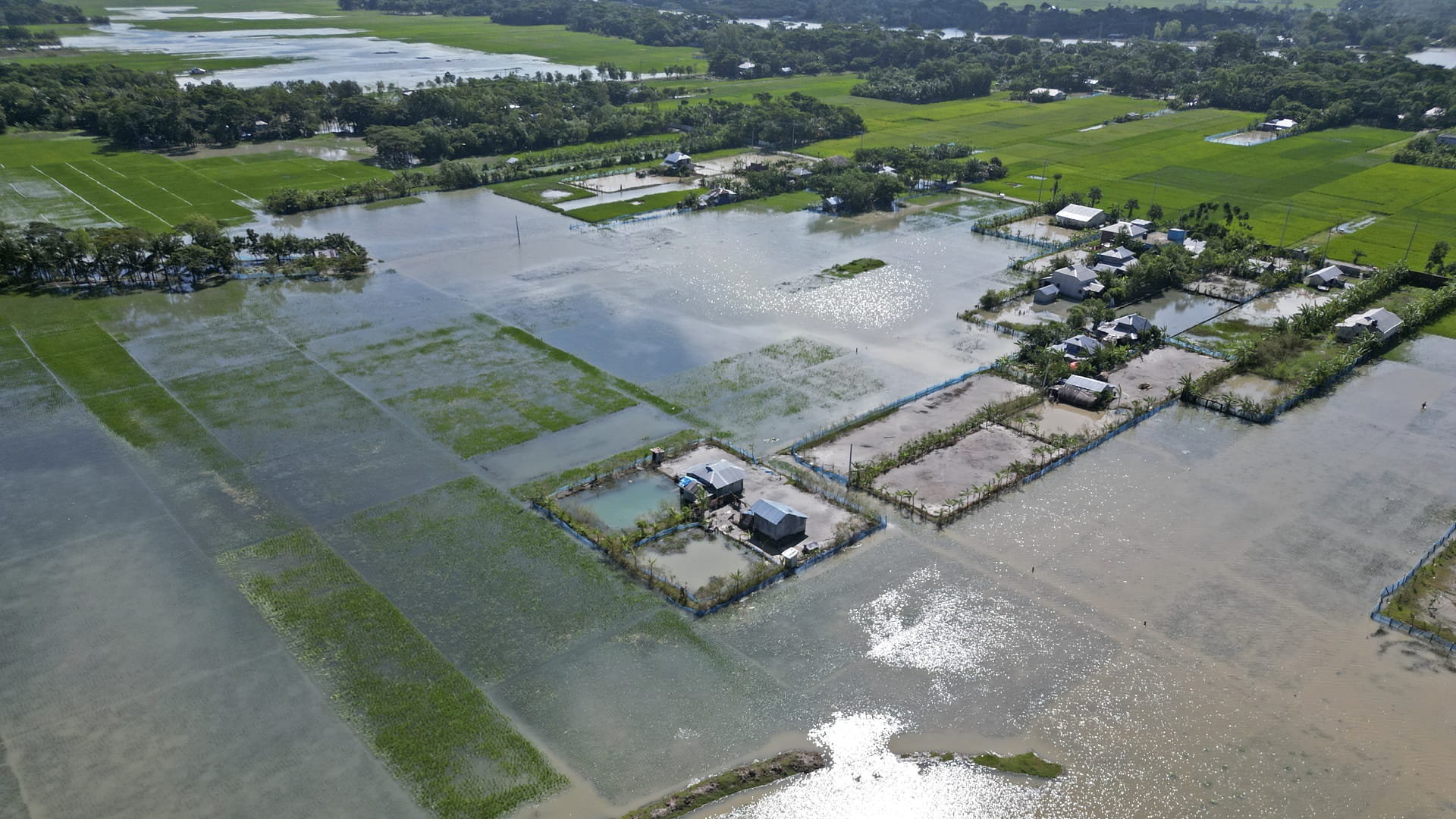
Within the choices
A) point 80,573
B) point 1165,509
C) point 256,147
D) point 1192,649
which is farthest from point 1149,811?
point 256,147

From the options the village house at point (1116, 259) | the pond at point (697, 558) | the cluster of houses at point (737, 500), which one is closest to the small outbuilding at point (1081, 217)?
the village house at point (1116, 259)

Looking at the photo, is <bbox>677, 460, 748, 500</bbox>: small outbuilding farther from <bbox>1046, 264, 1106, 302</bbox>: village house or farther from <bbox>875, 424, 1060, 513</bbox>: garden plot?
<bbox>1046, 264, 1106, 302</bbox>: village house

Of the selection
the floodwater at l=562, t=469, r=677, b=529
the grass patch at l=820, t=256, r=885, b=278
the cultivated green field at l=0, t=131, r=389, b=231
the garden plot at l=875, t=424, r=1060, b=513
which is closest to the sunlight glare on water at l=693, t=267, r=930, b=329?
the grass patch at l=820, t=256, r=885, b=278

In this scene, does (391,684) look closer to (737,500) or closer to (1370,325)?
(737,500)

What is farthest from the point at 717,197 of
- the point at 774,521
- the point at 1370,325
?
the point at 774,521

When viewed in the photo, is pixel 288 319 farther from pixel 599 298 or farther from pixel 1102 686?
pixel 1102 686

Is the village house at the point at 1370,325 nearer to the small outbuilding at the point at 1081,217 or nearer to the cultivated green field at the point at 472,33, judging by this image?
the small outbuilding at the point at 1081,217
